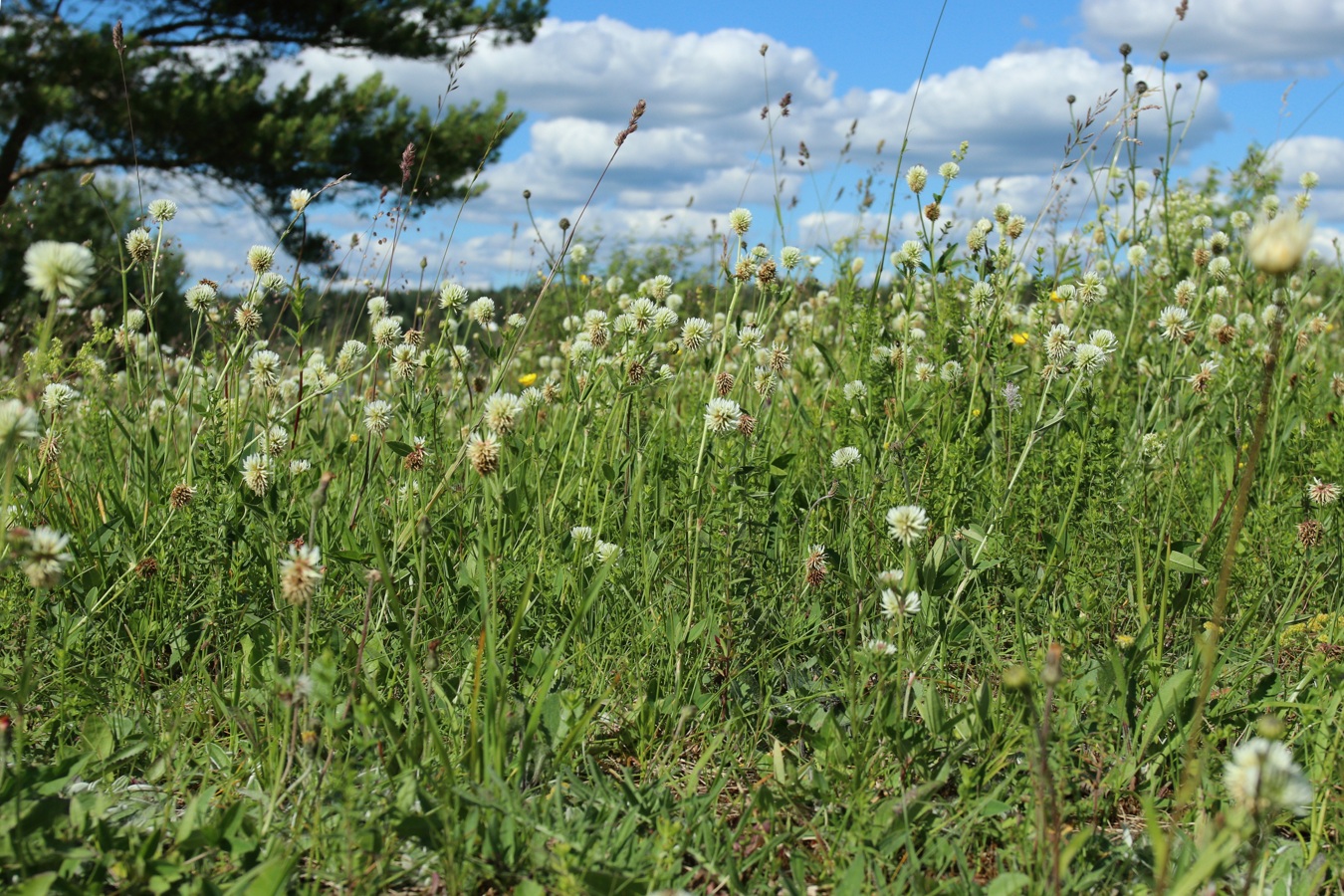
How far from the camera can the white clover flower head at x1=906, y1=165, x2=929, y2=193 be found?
336cm

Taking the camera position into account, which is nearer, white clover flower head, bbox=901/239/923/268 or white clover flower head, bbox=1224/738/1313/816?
white clover flower head, bbox=1224/738/1313/816

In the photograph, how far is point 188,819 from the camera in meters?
1.50

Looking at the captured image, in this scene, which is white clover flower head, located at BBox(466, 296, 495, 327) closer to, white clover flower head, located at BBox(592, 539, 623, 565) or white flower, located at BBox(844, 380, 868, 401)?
white clover flower head, located at BBox(592, 539, 623, 565)

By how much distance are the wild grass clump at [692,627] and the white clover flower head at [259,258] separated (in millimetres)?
13

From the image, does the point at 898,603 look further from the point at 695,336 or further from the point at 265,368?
the point at 265,368

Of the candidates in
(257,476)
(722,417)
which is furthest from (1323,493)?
(257,476)

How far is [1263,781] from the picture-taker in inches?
47.1

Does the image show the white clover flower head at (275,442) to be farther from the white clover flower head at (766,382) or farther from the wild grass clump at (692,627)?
the white clover flower head at (766,382)

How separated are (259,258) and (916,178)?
207 cm

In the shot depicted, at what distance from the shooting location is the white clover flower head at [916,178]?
11.0ft

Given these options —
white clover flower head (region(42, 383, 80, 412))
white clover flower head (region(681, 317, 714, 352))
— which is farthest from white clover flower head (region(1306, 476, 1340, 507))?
white clover flower head (region(42, 383, 80, 412))

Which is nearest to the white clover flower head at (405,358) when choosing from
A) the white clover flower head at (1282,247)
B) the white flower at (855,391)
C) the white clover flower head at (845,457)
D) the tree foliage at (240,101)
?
the white clover flower head at (845,457)

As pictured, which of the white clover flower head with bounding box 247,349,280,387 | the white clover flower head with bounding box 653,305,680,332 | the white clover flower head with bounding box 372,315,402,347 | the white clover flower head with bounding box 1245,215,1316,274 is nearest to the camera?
the white clover flower head with bounding box 1245,215,1316,274

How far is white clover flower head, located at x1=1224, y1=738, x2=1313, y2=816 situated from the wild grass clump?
0.03 ft
